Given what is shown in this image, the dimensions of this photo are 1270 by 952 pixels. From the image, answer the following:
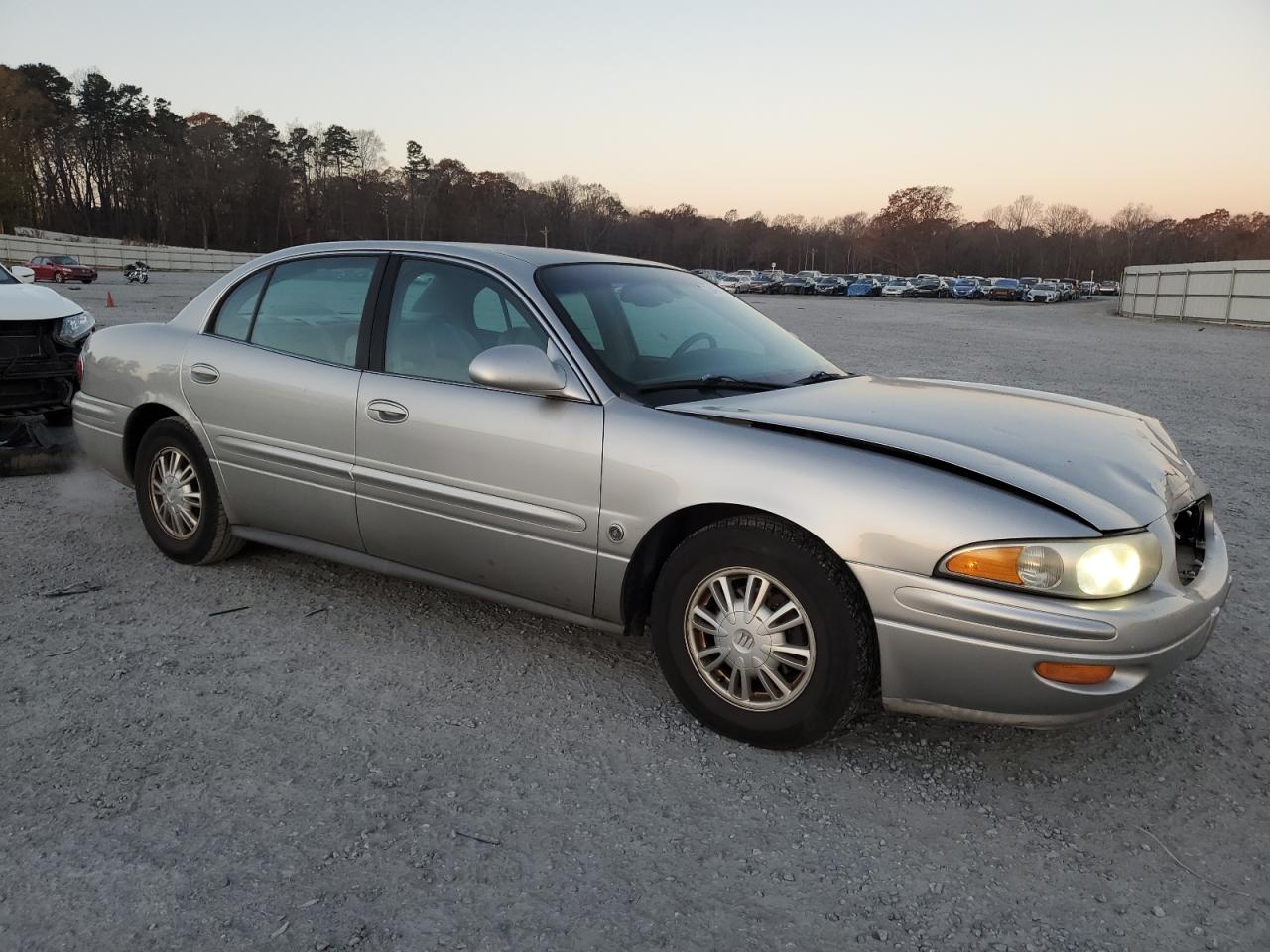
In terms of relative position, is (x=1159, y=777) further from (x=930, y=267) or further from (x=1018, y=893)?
(x=930, y=267)

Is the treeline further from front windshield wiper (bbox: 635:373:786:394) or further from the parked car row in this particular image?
front windshield wiper (bbox: 635:373:786:394)

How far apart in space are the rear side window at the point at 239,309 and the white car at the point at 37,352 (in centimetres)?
311

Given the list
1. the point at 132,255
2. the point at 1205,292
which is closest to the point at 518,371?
the point at 1205,292

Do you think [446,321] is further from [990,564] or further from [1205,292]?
[1205,292]

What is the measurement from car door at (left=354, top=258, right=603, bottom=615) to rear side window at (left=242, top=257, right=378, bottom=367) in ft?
0.56

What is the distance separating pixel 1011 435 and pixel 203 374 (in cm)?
338

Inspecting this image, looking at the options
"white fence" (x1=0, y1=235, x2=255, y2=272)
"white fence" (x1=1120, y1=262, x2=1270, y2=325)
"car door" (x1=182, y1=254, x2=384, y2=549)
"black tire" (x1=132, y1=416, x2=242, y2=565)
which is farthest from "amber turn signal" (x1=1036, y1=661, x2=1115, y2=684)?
"white fence" (x1=0, y1=235, x2=255, y2=272)

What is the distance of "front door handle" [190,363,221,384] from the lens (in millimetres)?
4117

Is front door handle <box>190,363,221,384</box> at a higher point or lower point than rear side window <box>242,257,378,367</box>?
lower

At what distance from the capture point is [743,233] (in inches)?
5527

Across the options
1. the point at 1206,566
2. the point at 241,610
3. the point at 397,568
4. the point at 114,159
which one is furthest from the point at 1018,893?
the point at 114,159

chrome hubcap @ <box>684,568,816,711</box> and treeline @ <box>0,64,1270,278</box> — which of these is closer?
chrome hubcap @ <box>684,568,816,711</box>

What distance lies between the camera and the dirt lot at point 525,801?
85.0 inches

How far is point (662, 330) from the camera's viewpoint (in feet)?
12.0
